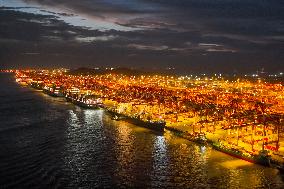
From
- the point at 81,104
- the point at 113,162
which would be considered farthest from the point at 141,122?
the point at 81,104

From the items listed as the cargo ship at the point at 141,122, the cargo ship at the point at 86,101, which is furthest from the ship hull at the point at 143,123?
the cargo ship at the point at 86,101

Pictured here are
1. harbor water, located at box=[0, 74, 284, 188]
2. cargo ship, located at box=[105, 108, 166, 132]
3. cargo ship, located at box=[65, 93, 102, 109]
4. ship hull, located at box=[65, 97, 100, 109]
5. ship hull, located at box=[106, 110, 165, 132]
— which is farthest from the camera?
cargo ship, located at box=[65, 93, 102, 109]

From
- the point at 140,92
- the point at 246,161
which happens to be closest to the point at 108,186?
the point at 246,161

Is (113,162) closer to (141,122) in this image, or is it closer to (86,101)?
(141,122)

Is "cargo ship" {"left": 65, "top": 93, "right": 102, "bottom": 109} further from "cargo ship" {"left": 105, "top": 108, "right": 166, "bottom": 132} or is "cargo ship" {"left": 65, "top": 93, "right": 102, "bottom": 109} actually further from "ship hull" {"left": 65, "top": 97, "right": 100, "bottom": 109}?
"cargo ship" {"left": 105, "top": 108, "right": 166, "bottom": 132}

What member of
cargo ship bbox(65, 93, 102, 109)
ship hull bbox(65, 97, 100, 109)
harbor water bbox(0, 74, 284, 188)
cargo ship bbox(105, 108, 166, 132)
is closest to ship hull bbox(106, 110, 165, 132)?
cargo ship bbox(105, 108, 166, 132)

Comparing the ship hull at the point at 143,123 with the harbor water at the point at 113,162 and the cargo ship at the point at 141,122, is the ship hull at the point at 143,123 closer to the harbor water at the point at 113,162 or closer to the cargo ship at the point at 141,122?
the cargo ship at the point at 141,122

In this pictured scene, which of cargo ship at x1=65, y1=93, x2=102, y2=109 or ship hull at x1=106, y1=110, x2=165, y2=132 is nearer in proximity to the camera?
ship hull at x1=106, y1=110, x2=165, y2=132

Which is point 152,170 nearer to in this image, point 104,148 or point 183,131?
point 104,148
